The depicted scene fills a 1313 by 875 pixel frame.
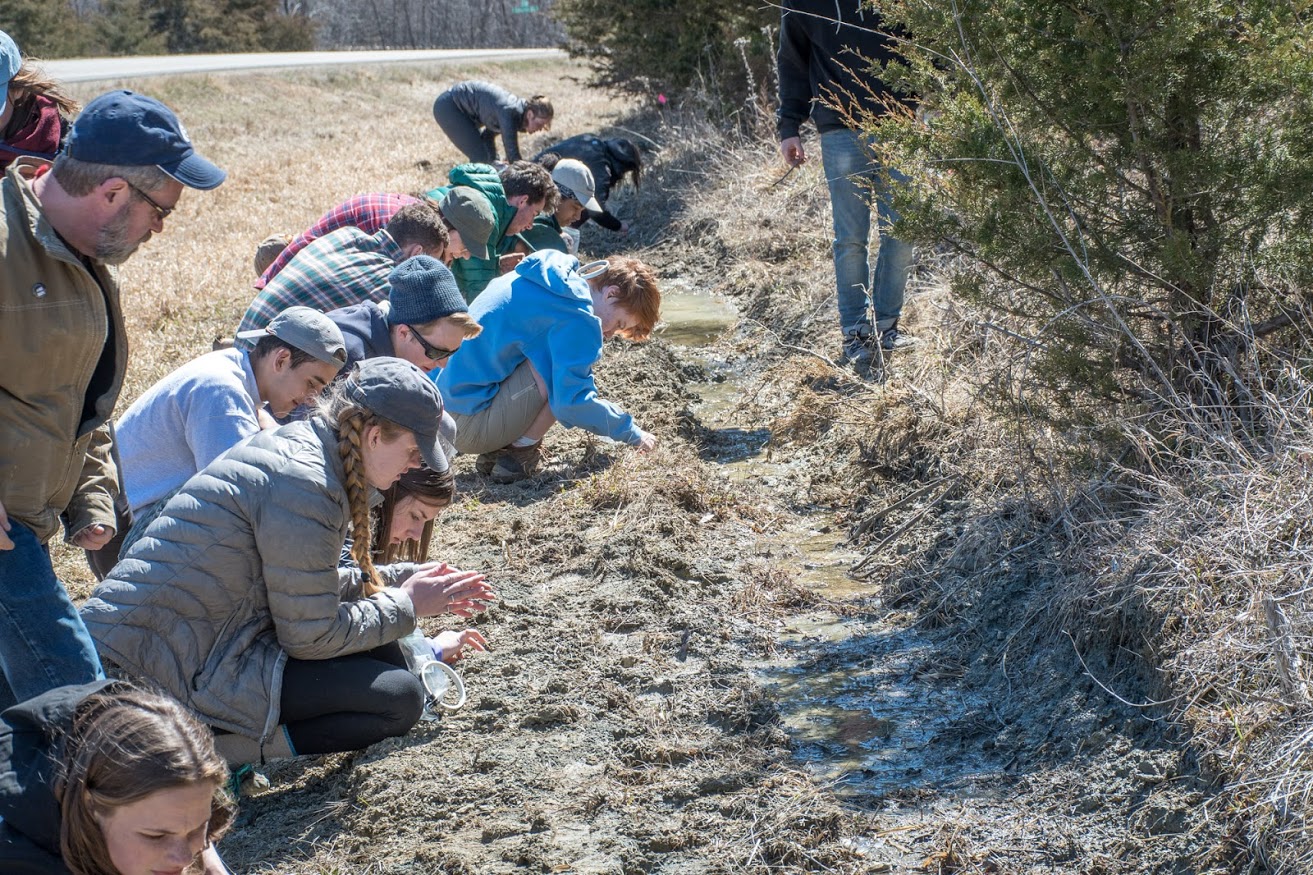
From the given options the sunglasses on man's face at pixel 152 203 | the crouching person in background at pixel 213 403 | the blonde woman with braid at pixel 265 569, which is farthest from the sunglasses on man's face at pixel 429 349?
the sunglasses on man's face at pixel 152 203

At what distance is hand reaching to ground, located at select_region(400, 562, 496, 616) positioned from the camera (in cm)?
379

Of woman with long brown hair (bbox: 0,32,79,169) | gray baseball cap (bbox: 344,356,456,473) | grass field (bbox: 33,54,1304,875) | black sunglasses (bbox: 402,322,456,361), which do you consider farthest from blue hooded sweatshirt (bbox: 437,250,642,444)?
gray baseball cap (bbox: 344,356,456,473)

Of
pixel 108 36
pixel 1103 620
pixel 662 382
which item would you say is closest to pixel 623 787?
pixel 1103 620

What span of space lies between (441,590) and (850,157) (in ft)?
13.2

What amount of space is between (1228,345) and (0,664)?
375cm

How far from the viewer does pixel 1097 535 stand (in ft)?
13.0

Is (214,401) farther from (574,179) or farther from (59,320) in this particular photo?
(574,179)

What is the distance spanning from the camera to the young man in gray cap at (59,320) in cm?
293

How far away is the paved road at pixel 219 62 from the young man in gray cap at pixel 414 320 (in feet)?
60.0

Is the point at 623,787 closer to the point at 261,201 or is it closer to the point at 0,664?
the point at 0,664

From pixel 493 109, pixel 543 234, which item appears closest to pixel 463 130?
pixel 493 109

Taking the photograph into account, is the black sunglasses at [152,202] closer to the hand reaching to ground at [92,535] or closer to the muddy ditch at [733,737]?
the hand reaching to ground at [92,535]

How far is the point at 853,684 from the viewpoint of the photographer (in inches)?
162

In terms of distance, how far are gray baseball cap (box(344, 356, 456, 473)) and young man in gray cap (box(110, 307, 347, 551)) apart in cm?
80
